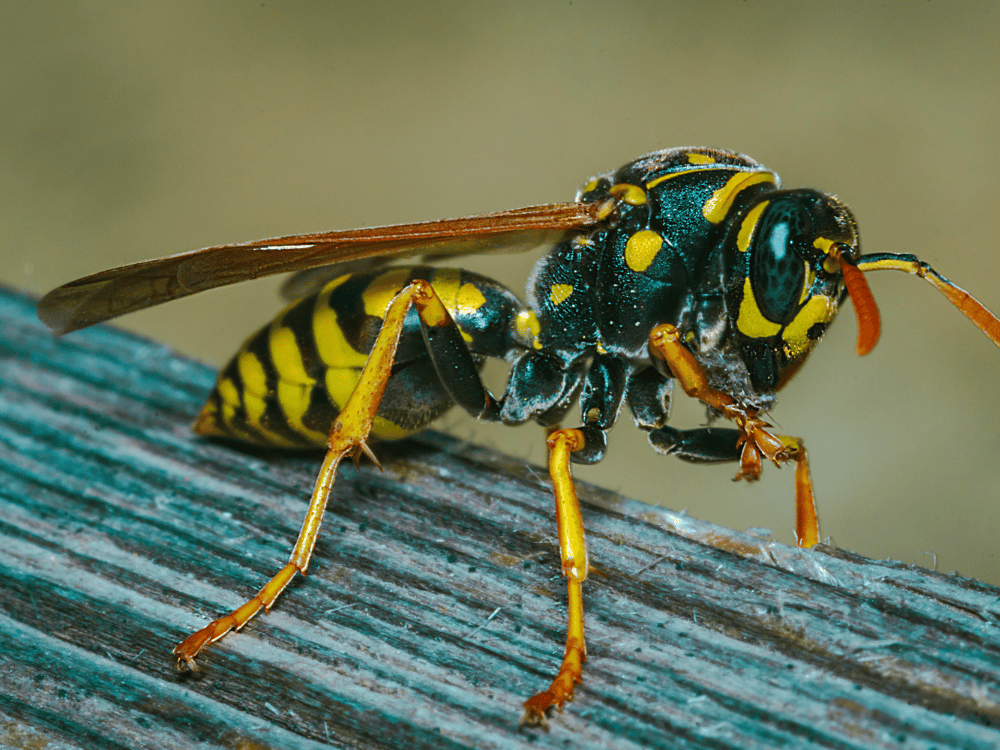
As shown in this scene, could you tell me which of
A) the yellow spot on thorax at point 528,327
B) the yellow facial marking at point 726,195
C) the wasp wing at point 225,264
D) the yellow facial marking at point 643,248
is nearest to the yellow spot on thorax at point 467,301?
the yellow spot on thorax at point 528,327

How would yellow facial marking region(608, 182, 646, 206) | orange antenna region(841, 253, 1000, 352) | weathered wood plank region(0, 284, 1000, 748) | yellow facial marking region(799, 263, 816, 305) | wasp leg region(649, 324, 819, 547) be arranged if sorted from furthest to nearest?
yellow facial marking region(608, 182, 646, 206) → yellow facial marking region(799, 263, 816, 305) → wasp leg region(649, 324, 819, 547) → orange antenna region(841, 253, 1000, 352) → weathered wood plank region(0, 284, 1000, 748)

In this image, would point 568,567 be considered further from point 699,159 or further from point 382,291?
point 699,159

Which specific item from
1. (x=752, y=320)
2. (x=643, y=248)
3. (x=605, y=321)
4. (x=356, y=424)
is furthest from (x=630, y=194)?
(x=356, y=424)

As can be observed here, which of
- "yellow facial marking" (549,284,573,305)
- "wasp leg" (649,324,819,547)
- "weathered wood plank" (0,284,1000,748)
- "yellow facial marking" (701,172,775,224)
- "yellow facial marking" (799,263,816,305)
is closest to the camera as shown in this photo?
"weathered wood plank" (0,284,1000,748)

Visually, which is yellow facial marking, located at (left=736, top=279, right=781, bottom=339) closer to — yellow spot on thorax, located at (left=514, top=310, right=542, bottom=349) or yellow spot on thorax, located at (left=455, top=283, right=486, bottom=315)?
yellow spot on thorax, located at (left=514, top=310, right=542, bottom=349)

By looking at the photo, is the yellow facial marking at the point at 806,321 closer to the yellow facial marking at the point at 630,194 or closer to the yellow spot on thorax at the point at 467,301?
the yellow facial marking at the point at 630,194

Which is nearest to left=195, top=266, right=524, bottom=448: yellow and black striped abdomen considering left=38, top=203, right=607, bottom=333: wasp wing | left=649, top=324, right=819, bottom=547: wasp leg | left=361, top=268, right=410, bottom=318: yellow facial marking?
left=361, top=268, right=410, bottom=318: yellow facial marking
